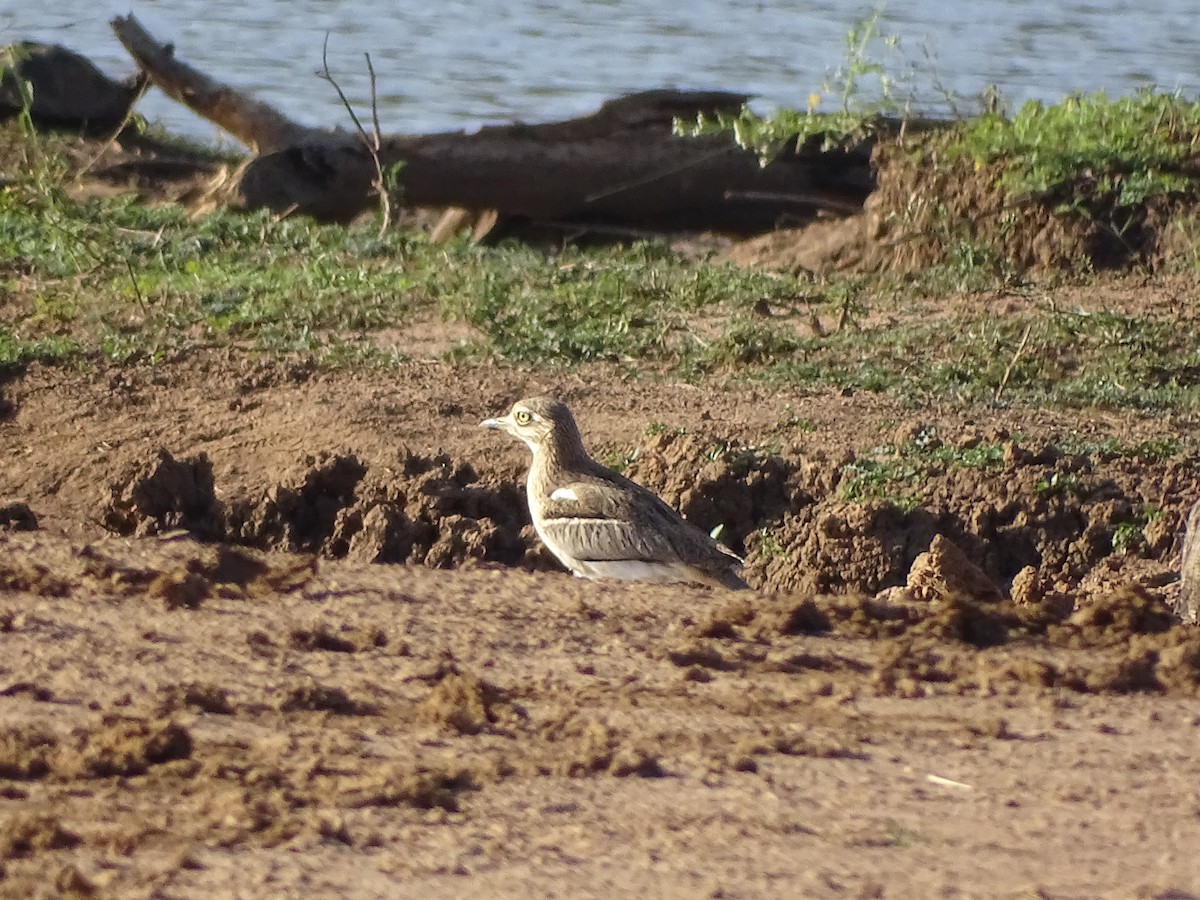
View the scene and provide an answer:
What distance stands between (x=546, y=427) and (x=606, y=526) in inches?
26.5

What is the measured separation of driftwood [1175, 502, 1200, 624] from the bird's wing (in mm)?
1539

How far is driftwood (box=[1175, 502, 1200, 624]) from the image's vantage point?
5.83 m

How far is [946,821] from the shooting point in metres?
3.94

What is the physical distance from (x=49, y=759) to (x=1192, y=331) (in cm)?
697

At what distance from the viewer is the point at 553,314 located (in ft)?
32.6

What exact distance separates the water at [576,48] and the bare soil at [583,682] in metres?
8.33

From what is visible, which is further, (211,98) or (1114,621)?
(211,98)

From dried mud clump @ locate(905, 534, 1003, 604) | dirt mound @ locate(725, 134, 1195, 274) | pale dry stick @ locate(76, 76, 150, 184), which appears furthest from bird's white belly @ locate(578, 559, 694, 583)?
pale dry stick @ locate(76, 76, 150, 184)

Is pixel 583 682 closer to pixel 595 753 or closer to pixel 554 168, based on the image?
pixel 595 753

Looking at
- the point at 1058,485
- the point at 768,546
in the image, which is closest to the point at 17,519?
the point at 768,546

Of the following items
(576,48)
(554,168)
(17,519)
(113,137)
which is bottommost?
(17,519)

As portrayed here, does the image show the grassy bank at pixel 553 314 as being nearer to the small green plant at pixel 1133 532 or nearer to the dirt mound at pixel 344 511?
the small green plant at pixel 1133 532

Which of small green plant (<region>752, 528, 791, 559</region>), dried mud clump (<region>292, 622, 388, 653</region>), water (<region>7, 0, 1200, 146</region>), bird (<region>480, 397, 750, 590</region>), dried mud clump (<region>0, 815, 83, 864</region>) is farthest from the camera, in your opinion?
water (<region>7, 0, 1200, 146</region>)

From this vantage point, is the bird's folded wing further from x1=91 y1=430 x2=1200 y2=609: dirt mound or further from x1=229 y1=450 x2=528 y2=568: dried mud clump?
x1=229 y1=450 x2=528 y2=568: dried mud clump
